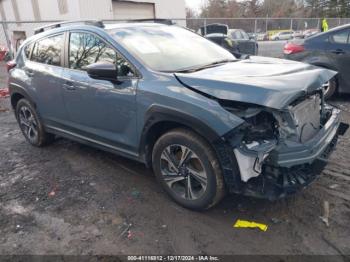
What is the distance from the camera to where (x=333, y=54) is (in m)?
6.40

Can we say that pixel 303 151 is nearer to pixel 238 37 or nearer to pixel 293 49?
pixel 293 49

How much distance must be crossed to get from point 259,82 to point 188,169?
103cm

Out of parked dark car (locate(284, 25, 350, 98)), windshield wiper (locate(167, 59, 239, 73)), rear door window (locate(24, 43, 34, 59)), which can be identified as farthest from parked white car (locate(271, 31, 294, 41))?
rear door window (locate(24, 43, 34, 59))

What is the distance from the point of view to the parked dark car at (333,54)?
6.29 metres

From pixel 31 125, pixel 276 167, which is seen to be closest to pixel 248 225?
pixel 276 167

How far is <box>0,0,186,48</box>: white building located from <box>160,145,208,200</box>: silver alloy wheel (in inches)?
621

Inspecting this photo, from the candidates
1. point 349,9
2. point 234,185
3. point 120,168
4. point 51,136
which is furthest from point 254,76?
point 349,9

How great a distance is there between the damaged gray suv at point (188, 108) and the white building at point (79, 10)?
14.3m

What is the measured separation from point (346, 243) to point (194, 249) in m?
1.24

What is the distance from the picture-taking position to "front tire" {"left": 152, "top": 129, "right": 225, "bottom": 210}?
2.87 m

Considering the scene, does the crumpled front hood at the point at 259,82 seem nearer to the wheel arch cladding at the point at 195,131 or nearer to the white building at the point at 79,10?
the wheel arch cladding at the point at 195,131

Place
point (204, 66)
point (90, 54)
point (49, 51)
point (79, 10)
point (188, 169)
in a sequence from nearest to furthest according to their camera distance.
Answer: point (188, 169)
point (204, 66)
point (90, 54)
point (49, 51)
point (79, 10)

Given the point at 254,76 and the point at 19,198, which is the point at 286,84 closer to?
the point at 254,76

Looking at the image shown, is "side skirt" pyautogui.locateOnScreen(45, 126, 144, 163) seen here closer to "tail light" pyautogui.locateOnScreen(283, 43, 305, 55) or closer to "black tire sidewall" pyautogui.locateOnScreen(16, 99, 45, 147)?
"black tire sidewall" pyautogui.locateOnScreen(16, 99, 45, 147)
